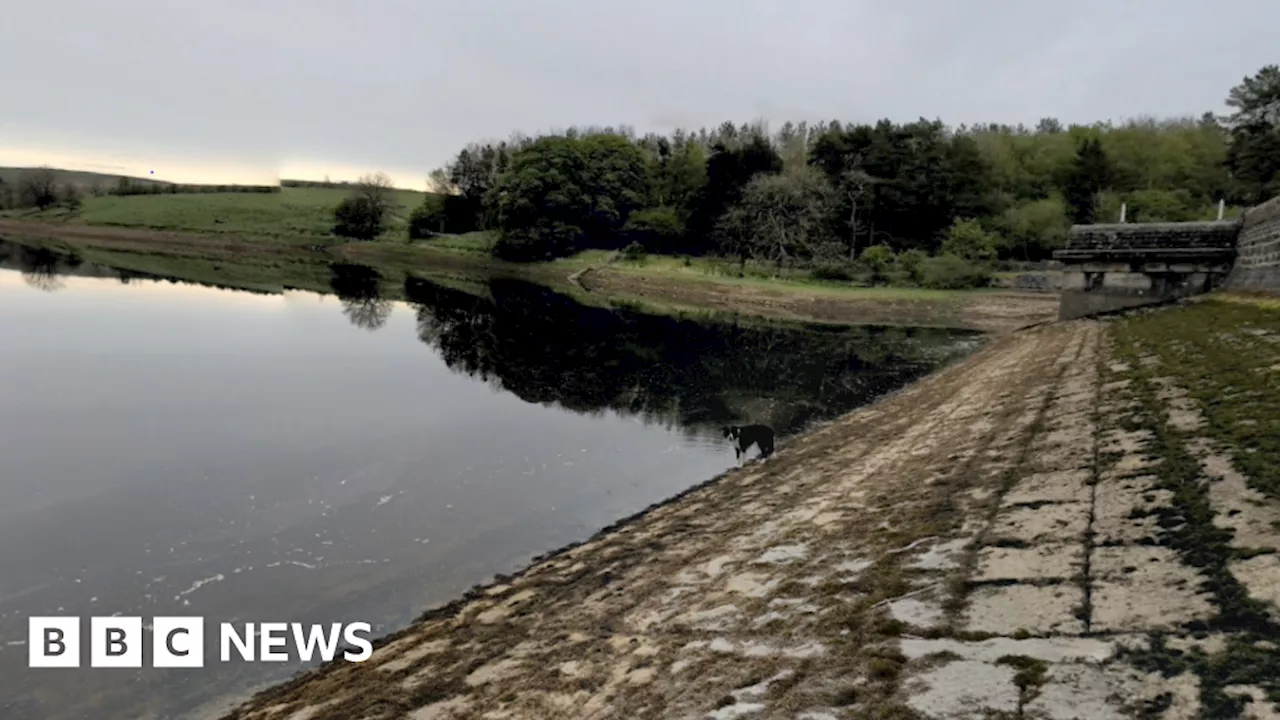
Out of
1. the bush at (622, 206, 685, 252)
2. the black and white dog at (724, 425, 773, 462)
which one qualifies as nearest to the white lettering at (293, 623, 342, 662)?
the black and white dog at (724, 425, 773, 462)

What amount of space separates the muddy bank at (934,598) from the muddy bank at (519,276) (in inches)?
1005

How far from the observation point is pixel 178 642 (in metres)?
6.46

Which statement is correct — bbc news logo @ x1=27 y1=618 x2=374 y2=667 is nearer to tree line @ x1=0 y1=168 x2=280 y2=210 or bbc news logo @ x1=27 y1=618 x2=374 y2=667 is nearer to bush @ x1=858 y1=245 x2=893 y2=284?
bush @ x1=858 y1=245 x2=893 y2=284

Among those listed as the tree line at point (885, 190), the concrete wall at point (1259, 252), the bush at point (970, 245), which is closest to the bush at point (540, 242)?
the tree line at point (885, 190)

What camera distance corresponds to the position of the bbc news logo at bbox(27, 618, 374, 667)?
623cm

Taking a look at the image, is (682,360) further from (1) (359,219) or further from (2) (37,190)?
(2) (37,190)

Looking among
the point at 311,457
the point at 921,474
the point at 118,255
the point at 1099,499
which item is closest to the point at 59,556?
the point at 311,457

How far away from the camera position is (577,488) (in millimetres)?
11070

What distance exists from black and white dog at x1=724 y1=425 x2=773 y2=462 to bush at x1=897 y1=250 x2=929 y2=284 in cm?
3210

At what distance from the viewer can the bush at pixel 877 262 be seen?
147 feet

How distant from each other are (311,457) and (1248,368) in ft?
40.9

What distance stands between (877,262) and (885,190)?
8971 millimetres

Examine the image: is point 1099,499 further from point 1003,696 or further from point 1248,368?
point 1248,368

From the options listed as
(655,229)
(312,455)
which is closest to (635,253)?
(655,229)
